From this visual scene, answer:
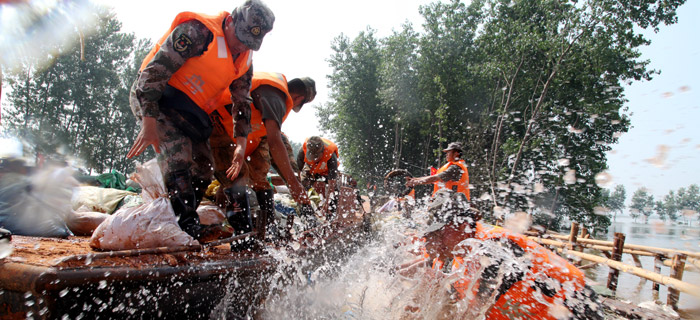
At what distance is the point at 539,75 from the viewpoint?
15016 mm

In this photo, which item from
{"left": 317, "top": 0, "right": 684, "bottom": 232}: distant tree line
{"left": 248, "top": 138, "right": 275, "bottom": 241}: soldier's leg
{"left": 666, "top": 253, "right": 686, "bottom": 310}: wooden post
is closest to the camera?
{"left": 248, "top": 138, "right": 275, "bottom": 241}: soldier's leg

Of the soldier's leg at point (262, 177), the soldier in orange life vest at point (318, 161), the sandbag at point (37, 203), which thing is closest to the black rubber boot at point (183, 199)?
the soldier's leg at point (262, 177)

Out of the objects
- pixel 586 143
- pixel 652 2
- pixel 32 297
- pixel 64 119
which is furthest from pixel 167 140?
pixel 64 119

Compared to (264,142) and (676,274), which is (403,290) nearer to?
(264,142)

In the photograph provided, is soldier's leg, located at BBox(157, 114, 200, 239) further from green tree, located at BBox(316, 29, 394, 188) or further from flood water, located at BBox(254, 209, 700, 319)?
green tree, located at BBox(316, 29, 394, 188)

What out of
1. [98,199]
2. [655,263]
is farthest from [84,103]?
[655,263]

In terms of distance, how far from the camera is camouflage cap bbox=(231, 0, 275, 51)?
2.00 metres

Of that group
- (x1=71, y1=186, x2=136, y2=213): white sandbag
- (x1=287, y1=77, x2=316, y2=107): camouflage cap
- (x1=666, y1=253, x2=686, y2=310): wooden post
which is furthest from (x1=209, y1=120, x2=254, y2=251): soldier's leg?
(x1=666, y1=253, x2=686, y2=310): wooden post

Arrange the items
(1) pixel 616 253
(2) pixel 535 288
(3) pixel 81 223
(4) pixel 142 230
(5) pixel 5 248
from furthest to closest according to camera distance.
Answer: (1) pixel 616 253 → (3) pixel 81 223 → (2) pixel 535 288 → (4) pixel 142 230 → (5) pixel 5 248

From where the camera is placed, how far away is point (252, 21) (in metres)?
2.00

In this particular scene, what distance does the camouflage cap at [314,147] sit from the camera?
515cm

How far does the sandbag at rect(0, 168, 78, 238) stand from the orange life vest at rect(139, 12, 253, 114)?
1.27 meters

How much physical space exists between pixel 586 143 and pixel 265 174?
57.2ft

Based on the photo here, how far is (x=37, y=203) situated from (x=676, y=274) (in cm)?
589
